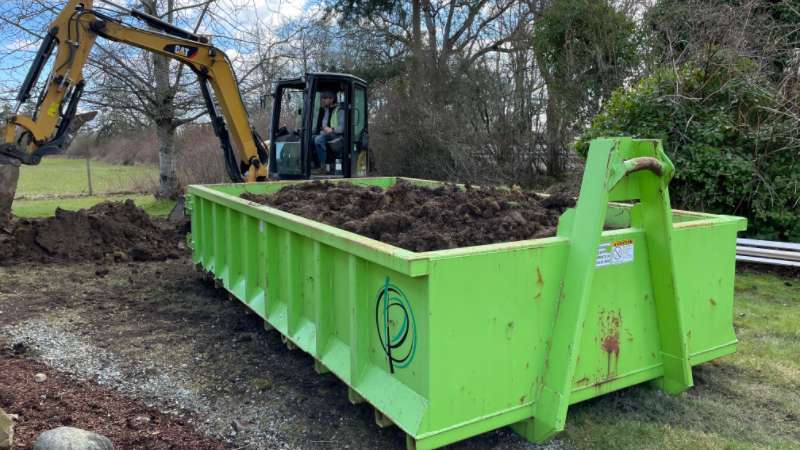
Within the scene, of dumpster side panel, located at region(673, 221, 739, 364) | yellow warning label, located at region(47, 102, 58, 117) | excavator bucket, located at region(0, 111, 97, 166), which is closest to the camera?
dumpster side panel, located at region(673, 221, 739, 364)

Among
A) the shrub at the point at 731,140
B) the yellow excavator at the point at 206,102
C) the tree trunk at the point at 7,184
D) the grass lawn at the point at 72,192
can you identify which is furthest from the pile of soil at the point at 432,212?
the grass lawn at the point at 72,192

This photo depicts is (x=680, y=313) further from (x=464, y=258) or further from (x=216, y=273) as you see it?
(x=216, y=273)

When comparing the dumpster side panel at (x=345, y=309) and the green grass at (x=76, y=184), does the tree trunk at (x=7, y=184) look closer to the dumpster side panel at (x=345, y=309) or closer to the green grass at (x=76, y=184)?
the dumpster side panel at (x=345, y=309)

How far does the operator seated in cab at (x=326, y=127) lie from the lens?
908cm

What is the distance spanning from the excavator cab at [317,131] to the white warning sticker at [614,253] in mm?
6217

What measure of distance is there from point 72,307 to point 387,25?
13744 millimetres

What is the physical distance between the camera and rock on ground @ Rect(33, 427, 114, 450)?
2689 mm

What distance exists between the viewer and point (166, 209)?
13961 mm

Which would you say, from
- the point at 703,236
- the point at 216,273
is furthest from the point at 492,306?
the point at 216,273

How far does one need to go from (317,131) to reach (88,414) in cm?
650

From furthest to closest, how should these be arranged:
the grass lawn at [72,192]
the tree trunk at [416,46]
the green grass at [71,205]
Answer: the tree trunk at [416,46] → the grass lawn at [72,192] → the green grass at [71,205]

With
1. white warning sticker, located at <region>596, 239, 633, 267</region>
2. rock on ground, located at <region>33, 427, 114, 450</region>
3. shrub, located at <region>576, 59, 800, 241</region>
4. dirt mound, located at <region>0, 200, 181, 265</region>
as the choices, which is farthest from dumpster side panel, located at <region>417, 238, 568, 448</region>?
dirt mound, located at <region>0, 200, 181, 265</region>

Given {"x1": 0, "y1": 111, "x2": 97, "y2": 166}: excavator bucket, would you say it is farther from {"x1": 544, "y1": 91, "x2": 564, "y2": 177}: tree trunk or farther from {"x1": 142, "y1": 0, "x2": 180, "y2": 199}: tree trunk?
{"x1": 544, "y1": 91, "x2": 564, "y2": 177}: tree trunk

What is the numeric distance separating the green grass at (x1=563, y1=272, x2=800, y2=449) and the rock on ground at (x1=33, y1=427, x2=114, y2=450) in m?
2.31
